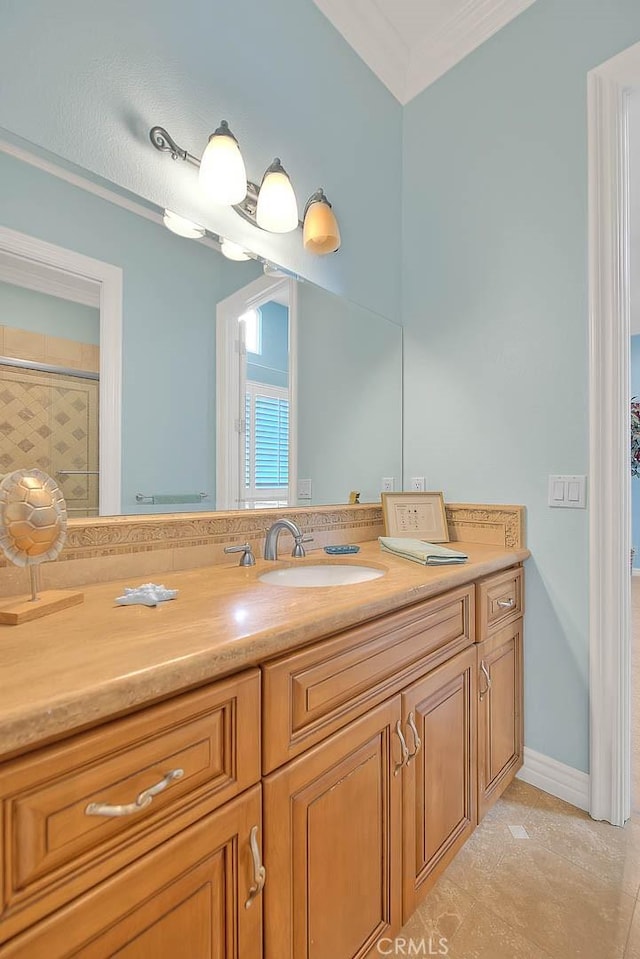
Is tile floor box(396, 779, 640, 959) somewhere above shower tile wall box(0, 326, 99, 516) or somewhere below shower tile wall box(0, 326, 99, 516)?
below

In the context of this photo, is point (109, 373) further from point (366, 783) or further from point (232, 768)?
point (366, 783)

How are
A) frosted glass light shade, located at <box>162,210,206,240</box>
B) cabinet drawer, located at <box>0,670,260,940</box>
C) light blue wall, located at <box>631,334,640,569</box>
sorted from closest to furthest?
cabinet drawer, located at <box>0,670,260,940</box> → frosted glass light shade, located at <box>162,210,206,240</box> → light blue wall, located at <box>631,334,640,569</box>

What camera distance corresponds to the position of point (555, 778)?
1.57 metres

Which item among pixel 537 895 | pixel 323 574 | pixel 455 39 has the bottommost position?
pixel 537 895

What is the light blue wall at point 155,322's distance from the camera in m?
1.05

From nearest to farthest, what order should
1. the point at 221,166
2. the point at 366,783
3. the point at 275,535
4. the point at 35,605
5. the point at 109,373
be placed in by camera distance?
1. the point at 35,605
2. the point at 366,783
3. the point at 109,373
4. the point at 221,166
5. the point at 275,535

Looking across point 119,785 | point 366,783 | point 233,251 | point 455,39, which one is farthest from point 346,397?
point 119,785

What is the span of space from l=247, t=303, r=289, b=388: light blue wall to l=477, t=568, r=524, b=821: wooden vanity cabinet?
0.98 m

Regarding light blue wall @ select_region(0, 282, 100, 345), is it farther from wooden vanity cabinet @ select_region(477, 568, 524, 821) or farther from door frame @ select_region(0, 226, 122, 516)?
wooden vanity cabinet @ select_region(477, 568, 524, 821)

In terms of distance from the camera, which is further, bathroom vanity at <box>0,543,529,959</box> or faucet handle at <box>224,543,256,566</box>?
faucet handle at <box>224,543,256,566</box>

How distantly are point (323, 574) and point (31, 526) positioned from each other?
0.82 m

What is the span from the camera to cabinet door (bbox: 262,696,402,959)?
736 mm

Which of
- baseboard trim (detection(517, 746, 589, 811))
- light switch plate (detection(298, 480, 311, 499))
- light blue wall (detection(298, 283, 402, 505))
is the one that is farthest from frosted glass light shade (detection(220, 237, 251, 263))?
baseboard trim (detection(517, 746, 589, 811))

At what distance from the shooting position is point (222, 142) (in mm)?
1262
